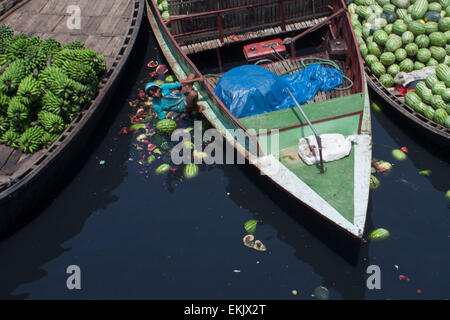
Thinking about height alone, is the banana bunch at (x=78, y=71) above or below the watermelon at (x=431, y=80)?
above

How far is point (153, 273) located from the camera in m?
10.8

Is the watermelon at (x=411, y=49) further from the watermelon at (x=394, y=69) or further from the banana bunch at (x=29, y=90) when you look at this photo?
the banana bunch at (x=29, y=90)

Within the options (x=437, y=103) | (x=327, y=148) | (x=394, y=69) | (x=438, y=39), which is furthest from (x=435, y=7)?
(x=327, y=148)

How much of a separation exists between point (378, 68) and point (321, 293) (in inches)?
320

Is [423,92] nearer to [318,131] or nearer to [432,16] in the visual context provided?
[432,16]

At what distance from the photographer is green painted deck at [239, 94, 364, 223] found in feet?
33.4

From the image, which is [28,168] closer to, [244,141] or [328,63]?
[244,141]

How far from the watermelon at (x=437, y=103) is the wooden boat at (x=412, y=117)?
454 mm

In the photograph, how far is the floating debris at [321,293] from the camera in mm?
9938

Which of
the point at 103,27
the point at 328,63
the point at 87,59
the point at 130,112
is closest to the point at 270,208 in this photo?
the point at 328,63

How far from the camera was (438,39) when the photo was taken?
1350 centimetres

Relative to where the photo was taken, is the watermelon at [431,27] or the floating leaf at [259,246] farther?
the watermelon at [431,27]

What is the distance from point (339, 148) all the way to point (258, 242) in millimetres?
3367

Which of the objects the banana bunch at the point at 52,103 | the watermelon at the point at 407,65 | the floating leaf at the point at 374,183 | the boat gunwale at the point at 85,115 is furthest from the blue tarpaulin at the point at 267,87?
the banana bunch at the point at 52,103
